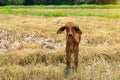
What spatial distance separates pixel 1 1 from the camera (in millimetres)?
42094

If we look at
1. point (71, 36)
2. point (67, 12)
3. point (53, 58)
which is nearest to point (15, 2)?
point (67, 12)

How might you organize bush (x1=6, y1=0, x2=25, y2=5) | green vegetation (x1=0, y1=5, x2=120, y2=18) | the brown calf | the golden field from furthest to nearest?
bush (x1=6, y1=0, x2=25, y2=5) → green vegetation (x1=0, y1=5, x2=120, y2=18) → the brown calf → the golden field

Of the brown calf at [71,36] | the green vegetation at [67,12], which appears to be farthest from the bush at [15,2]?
the brown calf at [71,36]

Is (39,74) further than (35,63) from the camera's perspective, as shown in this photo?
No

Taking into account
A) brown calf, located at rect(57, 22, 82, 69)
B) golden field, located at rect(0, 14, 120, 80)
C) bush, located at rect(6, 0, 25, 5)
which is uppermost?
brown calf, located at rect(57, 22, 82, 69)

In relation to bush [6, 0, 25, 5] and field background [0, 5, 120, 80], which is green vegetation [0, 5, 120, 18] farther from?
bush [6, 0, 25, 5]

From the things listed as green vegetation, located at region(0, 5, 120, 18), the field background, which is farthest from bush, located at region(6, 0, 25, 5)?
the field background

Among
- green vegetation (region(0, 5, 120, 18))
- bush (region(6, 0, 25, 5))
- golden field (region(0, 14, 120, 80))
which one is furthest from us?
bush (region(6, 0, 25, 5))

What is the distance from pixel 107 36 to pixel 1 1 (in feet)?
109

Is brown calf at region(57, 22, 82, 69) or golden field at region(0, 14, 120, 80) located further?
brown calf at region(57, 22, 82, 69)

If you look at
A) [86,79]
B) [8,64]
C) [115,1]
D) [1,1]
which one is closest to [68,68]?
[86,79]

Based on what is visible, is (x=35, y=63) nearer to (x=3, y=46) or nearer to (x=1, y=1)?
(x=3, y=46)

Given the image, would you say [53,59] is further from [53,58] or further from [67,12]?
[67,12]

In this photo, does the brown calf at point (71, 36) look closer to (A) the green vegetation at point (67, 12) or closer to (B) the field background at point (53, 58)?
(B) the field background at point (53, 58)
